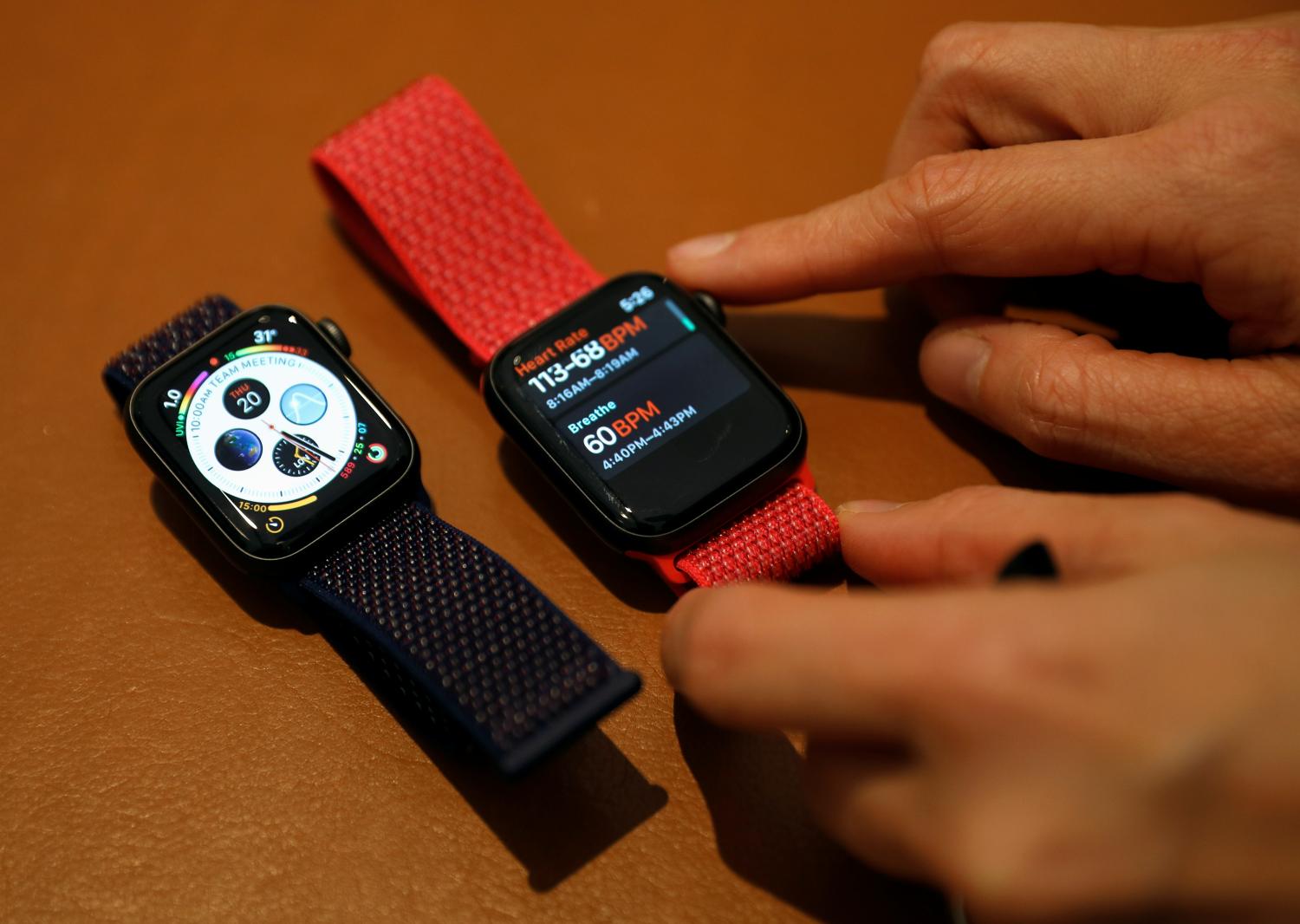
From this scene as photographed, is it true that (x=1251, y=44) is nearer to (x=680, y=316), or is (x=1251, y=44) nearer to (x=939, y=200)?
(x=939, y=200)

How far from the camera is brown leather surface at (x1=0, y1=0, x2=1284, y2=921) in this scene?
1.02 m

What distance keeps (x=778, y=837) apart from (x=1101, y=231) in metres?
0.66

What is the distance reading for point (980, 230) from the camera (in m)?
1.13

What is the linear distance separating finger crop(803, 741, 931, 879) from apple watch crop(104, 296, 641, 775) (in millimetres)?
172

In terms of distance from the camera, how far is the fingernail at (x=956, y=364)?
3.86ft

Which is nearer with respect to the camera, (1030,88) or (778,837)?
(778,837)

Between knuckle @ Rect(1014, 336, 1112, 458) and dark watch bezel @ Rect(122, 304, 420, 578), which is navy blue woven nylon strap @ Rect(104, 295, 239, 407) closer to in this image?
dark watch bezel @ Rect(122, 304, 420, 578)

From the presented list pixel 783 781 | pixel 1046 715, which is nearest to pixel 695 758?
pixel 783 781

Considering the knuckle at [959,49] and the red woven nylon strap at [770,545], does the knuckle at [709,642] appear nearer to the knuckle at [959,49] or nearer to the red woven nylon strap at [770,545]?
the red woven nylon strap at [770,545]

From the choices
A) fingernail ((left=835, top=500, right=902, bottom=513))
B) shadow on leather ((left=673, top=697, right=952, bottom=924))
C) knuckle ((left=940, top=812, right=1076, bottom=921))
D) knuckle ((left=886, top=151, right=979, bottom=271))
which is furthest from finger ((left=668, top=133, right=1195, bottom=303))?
knuckle ((left=940, top=812, right=1076, bottom=921))

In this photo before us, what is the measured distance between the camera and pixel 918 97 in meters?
1.28

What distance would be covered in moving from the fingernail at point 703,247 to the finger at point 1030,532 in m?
0.35

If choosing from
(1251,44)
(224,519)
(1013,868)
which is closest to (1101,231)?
(1251,44)

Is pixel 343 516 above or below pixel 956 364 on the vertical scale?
above
